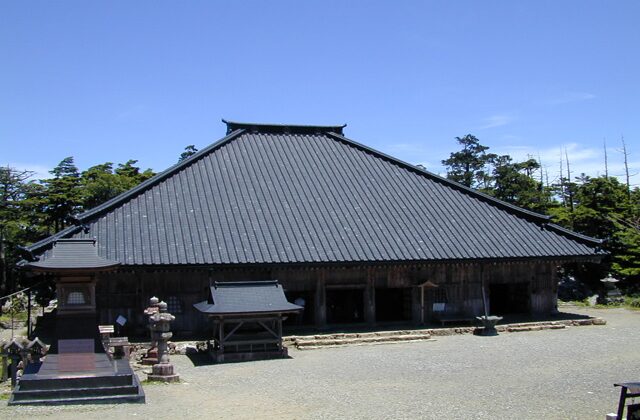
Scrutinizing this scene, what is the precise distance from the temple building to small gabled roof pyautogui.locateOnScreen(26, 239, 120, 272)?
3452 mm

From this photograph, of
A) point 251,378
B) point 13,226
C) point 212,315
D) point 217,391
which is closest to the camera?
point 217,391

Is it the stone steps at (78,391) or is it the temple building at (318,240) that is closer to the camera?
the stone steps at (78,391)

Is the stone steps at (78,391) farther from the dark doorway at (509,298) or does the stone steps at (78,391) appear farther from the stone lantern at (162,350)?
the dark doorway at (509,298)

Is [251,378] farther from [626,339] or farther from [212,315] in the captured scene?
[626,339]

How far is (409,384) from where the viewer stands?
14.7 m

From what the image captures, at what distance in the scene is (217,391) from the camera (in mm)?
14242

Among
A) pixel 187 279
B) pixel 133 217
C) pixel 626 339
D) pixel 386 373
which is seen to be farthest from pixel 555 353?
pixel 133 217

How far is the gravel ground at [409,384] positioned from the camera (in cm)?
1220

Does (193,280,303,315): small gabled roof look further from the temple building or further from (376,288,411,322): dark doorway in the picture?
(376,288,411,322): dark doorway

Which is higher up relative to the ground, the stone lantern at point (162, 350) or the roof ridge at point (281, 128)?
the roof ridge at point (281, 128)

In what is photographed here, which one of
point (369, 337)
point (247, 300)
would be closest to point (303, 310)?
point (369, 337)

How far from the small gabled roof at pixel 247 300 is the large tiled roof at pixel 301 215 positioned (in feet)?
5.06

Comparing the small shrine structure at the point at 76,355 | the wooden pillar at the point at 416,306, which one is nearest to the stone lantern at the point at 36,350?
the small shrine structure at the point at 76,355

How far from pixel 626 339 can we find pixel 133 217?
17386mm
